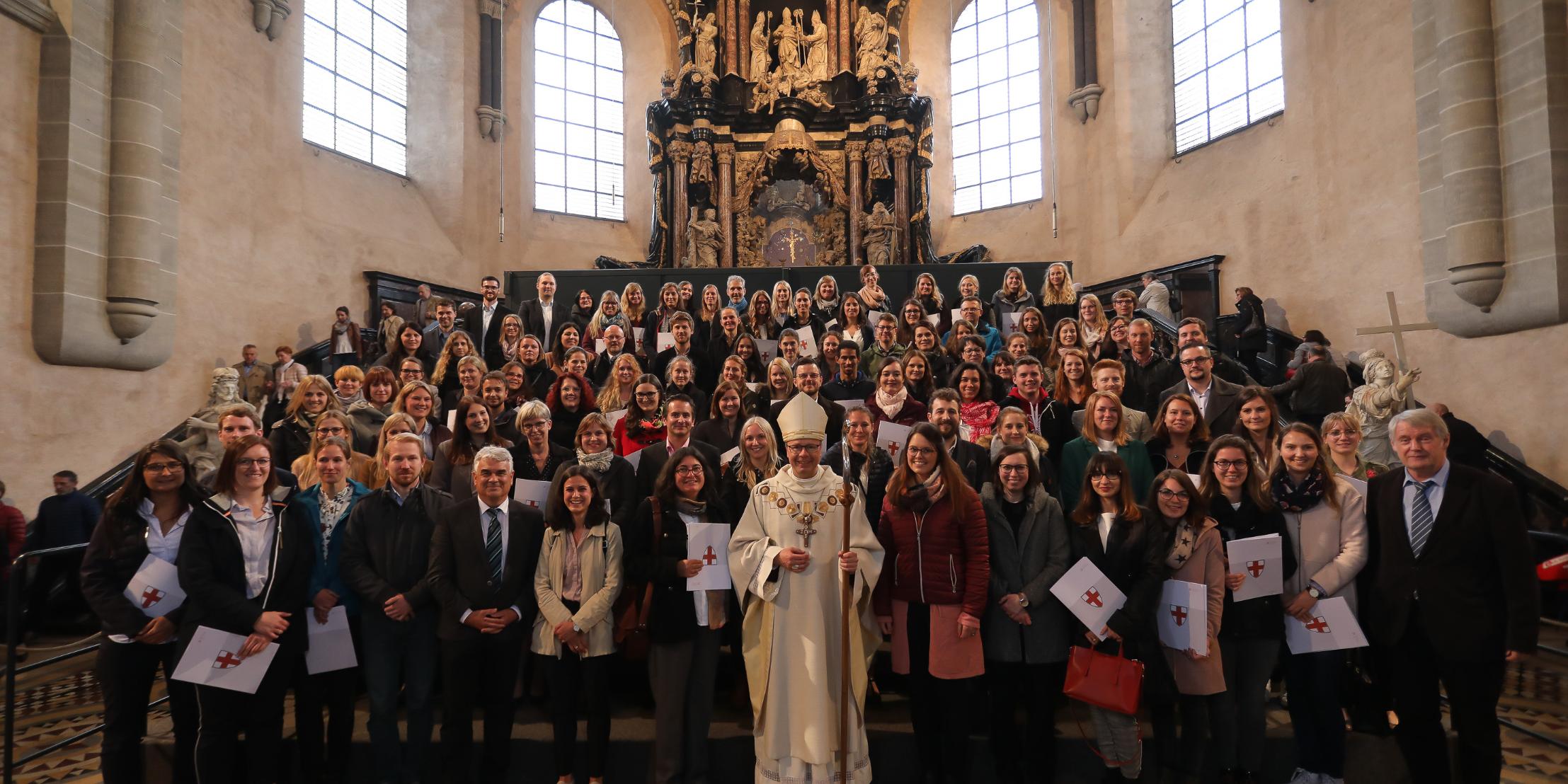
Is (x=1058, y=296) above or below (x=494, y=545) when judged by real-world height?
above

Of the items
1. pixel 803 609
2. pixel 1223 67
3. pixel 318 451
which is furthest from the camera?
pixel 1223 67

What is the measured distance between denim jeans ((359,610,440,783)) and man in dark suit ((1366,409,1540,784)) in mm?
4510

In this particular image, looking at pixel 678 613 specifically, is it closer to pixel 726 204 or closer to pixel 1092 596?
pixel 1092 596

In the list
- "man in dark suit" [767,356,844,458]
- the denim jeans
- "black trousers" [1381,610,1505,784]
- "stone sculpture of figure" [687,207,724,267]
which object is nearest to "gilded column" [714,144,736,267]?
"stone sculpture of figure" [687,207,724,267]

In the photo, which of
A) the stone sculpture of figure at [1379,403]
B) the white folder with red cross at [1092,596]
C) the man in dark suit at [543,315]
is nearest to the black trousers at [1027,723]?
the white folder with red cross at [1092,596]

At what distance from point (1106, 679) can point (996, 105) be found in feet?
55.3

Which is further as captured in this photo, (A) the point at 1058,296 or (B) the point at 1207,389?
(A) the point at 1058,296

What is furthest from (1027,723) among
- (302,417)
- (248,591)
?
(302,417)

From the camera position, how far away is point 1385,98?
1116cm

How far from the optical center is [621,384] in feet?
21.2

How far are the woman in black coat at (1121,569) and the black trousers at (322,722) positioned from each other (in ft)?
11.6

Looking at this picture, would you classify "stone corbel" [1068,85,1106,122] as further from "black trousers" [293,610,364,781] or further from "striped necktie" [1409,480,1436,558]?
"black trousers" [293,610,364,781]

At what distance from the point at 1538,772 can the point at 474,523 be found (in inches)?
220

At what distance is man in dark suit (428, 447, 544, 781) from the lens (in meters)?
4.30
